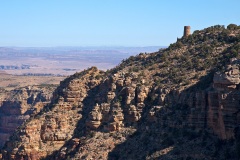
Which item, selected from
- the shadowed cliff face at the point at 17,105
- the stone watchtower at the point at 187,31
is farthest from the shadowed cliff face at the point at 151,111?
the shadowed cliff face at the point at 17,105

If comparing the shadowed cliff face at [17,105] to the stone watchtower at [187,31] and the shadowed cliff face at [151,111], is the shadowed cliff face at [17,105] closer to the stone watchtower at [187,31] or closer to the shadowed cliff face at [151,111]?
the stone watchtower at [187,31]

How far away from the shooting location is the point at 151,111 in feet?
153

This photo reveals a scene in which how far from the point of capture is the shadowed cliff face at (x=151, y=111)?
40844mm

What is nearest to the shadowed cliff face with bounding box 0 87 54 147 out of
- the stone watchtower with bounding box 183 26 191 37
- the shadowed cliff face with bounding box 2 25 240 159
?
the stone watchtower with bounding box 183 26 191 37

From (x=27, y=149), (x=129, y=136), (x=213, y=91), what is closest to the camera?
(x=213, y=91)

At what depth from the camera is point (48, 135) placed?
52062 mm

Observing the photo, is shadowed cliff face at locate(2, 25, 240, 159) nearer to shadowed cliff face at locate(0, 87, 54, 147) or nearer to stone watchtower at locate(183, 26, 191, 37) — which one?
stone watchtower at locate(183, 26, 191, 37)

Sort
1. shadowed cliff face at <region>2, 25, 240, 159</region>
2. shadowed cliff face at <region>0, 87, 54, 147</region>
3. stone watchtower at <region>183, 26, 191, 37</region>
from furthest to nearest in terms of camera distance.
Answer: shadowed cliff face at <region>0, 87, 54, 147</region> → stone watchtower at <region>183, 26, 191, 37</region> → shadowed cliff face at <region>2, 25, 240, 159</region>

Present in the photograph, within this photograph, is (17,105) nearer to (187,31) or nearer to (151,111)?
(187,31)

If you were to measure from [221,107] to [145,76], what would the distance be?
13176 mm

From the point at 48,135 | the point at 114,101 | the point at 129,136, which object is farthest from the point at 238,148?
the point at 48,135

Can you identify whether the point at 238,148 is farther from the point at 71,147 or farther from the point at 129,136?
the point at 71,147

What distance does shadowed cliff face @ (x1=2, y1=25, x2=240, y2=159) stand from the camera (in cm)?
4084

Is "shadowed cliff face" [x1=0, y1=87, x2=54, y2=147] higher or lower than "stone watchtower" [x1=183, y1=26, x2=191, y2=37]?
lower
